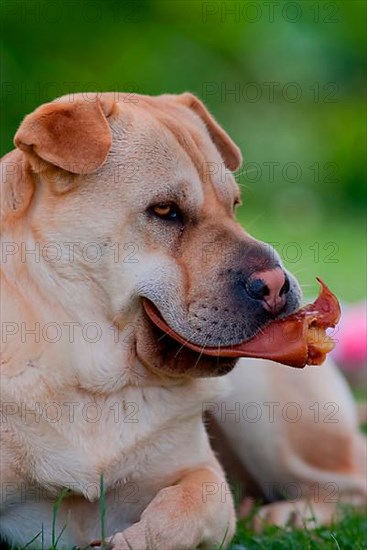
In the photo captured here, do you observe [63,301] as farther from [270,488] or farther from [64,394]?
[270,488]

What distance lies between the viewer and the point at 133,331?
298cm

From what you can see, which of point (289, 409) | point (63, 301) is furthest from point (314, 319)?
point (289, 409)

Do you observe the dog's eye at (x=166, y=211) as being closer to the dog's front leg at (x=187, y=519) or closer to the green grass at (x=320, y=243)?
the dog's front leg at (x=187, y=519)

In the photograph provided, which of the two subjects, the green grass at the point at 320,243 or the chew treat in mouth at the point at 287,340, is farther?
the green grass at the point at 320,243

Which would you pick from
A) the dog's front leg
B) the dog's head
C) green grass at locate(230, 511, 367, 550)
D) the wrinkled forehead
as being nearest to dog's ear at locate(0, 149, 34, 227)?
the dog's head

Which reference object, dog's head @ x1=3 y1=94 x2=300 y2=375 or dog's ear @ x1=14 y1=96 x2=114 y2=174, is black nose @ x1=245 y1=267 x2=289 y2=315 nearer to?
dog's head @ x1=3 y1=94 x2=300 y2=375

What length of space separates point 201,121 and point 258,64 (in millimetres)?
9769

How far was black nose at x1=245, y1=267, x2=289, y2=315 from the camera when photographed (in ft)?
9.17

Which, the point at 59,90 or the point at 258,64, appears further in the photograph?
the point at 258,64

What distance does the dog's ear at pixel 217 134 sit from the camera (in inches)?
137

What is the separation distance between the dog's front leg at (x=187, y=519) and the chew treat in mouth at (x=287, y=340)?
0.39 metres

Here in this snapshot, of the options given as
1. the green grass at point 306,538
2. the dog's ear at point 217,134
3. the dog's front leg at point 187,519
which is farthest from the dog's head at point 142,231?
the green grass at point 306,538

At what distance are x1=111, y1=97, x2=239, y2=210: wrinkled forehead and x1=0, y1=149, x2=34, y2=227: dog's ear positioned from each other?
0.25 meters

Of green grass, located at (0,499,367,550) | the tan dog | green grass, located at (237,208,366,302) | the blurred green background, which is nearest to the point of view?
the tan dog
